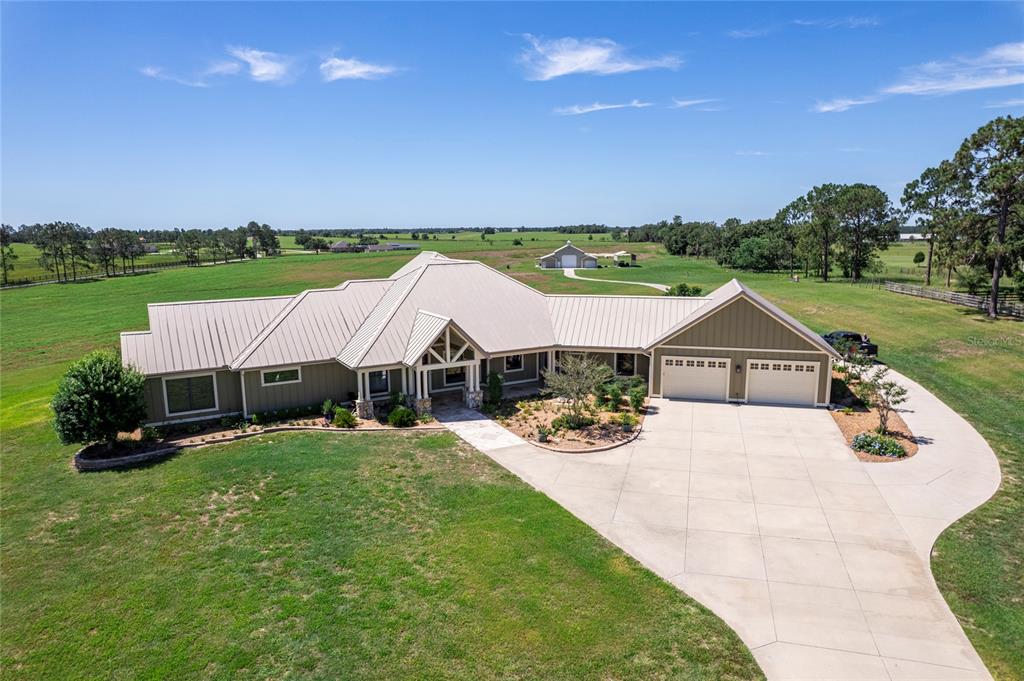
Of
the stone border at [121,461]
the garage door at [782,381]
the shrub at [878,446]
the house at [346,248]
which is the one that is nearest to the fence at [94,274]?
the house at [346,248]

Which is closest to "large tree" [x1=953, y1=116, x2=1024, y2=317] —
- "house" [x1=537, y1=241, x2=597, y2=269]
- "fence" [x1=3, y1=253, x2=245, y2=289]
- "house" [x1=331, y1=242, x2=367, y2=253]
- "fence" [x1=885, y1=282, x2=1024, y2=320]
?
A: "fence" [x1=885, y1=282, x2=1024, y2=320]

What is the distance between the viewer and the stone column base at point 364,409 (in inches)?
916

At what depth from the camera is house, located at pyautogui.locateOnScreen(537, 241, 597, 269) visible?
91.6m

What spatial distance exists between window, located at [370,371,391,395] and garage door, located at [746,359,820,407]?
51.2 feet

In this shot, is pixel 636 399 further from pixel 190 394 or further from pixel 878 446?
pixel 190 394

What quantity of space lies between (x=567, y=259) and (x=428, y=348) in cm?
7063

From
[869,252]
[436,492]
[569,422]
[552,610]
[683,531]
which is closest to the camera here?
[552,610]

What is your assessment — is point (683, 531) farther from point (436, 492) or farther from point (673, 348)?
point (673, 348)

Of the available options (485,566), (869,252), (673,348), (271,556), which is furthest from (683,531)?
(869,252)

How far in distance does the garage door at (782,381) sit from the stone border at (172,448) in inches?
533

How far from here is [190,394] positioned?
2286cm

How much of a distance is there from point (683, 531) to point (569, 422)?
320 inches

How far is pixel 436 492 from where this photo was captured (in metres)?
16.8

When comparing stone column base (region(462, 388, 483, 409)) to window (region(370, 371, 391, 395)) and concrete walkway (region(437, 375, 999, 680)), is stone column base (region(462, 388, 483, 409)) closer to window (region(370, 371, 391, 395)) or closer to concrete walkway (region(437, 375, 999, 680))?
concrete walkway (region(437, 375, 999, 680))
